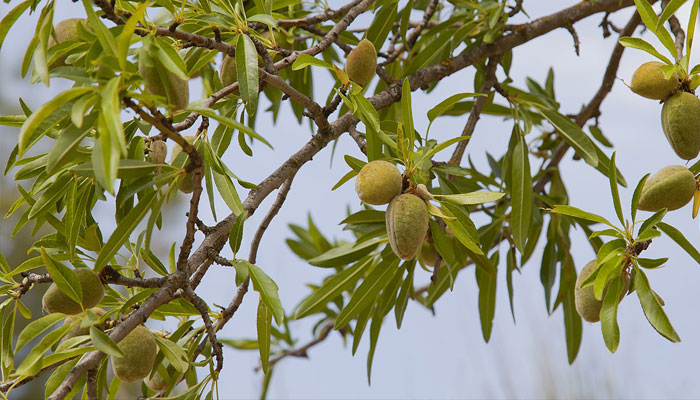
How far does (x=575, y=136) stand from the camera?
108 centimetres

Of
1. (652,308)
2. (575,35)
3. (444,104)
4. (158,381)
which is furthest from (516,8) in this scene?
(158,381)

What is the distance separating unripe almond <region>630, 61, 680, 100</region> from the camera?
0.83 meters

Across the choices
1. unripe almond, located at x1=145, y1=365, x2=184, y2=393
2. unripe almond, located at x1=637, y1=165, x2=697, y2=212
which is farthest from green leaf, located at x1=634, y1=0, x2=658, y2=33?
unripe almond, located at x1=145, y1=365, x2=184, y2=393

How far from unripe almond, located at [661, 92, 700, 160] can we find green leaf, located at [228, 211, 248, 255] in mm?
517

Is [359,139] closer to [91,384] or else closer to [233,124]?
[233,124]

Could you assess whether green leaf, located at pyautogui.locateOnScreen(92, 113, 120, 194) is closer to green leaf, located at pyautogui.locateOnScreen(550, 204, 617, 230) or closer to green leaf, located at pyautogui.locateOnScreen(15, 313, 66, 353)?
green leaf, located at pyautogui.locateOnScreen(15, 313, 66, 353)

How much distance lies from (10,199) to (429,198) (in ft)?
15.3

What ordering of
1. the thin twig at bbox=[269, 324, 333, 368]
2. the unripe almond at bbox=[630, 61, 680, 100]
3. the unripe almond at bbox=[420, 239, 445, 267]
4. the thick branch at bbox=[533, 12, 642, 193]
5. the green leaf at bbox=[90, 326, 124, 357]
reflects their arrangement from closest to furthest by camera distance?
the green leaf at bbox=[90, 326, 124, 357] → the unripe almond at bbox=[630, 61, 680, 100] → the unripe almond at bbox=[420, 239, 445, 267] → the thick branch at bbox=[533, 12, 642, 193] → the thin twig at bbox=[269, 324, 333, 368]

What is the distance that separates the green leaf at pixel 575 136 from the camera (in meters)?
1.02

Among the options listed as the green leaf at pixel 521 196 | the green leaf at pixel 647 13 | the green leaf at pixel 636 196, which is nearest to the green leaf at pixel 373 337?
the green leaf at pixel 521 196

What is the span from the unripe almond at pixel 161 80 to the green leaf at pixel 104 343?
220 millimetres

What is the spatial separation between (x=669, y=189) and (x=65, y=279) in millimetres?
671

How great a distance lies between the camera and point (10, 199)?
15.5 ft

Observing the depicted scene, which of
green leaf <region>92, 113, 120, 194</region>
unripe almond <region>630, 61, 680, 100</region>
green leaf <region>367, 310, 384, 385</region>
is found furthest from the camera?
green leaf <region>367, 310, 384, 385</region>
